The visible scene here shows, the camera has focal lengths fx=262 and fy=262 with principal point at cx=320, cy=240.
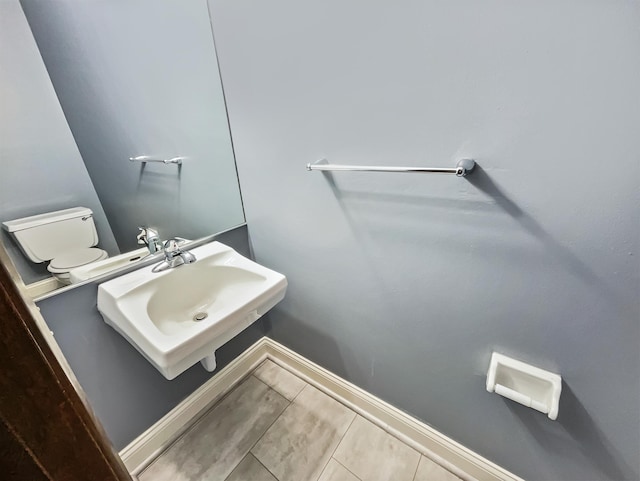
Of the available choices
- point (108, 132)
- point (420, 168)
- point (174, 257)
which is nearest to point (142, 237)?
point (174, 257)

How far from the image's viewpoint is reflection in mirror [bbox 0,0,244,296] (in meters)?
0.88

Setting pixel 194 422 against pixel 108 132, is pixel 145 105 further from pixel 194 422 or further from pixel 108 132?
pixel 194 422

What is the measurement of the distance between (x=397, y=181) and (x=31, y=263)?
4.08ft

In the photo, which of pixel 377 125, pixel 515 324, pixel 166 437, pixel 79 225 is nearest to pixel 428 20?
pixel 377 125

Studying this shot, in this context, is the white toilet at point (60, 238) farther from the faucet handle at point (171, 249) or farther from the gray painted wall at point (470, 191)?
the gray painted wall at point (470, 191)

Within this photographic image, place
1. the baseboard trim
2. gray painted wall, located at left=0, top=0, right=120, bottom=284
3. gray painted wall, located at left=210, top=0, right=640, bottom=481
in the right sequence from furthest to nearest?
the baseboard trim
gray painted wall, located at left=0, top=0, right=120, bottom=284
gray painted wall, located at left=210, top=0, right=640, bottom=481

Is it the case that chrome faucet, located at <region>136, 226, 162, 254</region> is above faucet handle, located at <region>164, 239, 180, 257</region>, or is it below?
above

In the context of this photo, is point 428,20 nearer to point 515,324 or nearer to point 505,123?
point 505,123

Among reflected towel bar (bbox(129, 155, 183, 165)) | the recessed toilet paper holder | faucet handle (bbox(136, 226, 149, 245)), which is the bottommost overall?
the recessed toilet paper holder

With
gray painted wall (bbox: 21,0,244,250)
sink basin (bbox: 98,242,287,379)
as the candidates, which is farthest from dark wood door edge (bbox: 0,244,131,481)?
gray painted wall (bbox: 21,0,244,250)

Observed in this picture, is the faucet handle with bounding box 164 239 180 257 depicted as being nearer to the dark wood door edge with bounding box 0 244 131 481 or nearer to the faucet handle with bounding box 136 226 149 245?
the faucet handle with bounding box 136 226 149 245

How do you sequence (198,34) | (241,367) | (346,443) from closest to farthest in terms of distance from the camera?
(198,34)
(346,443)
(241,367)

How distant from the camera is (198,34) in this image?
101 centimetres

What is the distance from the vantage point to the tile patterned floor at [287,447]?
42.5 inches
